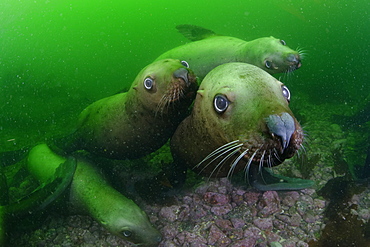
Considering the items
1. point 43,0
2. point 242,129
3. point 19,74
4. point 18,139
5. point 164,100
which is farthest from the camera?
point 43,0

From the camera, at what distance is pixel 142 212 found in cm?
274

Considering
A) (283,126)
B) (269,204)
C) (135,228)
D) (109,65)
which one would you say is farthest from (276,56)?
(109,65)

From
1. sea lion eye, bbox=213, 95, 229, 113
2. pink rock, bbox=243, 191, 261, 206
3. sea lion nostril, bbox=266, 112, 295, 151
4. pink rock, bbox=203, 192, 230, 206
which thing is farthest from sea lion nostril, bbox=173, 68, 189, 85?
pink rock, bbox=243, 191, 261, 206

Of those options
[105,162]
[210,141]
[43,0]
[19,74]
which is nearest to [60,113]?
[105,162]

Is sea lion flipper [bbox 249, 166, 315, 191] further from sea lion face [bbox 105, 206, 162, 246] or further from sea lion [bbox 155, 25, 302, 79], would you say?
sea lion [bbox 155, 25, 302, 79]

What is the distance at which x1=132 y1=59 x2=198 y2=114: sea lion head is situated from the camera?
235 cm

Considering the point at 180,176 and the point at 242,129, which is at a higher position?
the point at 242,129

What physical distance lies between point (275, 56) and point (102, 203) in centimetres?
252

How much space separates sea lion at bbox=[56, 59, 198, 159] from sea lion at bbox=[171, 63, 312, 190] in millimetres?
249

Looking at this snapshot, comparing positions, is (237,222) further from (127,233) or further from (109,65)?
(109,65)

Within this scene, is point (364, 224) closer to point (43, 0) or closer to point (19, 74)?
point (19, 74)

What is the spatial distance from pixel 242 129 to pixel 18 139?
550cm

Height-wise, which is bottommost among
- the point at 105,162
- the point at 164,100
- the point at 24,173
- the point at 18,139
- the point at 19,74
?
the point at 19,74

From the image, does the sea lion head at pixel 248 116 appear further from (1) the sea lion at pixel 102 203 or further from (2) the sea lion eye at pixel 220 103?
(1) the sea lion at pixel 102 203
